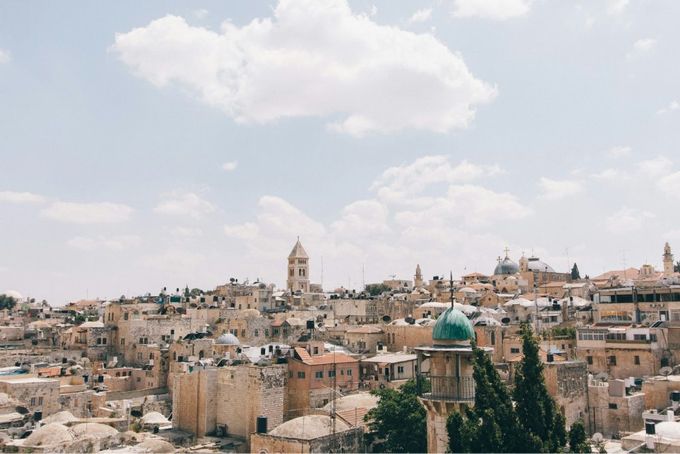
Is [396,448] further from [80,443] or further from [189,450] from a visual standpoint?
[80,443]

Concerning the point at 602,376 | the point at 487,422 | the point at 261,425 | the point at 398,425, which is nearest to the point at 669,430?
the point at 487,422

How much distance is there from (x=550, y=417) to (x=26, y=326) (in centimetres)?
5506

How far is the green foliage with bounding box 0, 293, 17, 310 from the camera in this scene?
77250mm

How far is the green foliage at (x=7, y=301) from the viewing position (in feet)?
253

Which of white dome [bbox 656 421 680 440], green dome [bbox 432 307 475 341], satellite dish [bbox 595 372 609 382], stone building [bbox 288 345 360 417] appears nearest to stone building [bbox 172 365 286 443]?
stone building [bbox 288 345 360 417]

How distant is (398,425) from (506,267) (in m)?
54.7

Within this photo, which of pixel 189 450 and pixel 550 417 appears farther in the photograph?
pixel 189 450

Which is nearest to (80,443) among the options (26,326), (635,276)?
(26,326)

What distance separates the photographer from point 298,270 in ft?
273

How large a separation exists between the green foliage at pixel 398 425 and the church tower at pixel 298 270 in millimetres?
56808

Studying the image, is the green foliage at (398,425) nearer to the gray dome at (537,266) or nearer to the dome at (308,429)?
the dome at (308,429)

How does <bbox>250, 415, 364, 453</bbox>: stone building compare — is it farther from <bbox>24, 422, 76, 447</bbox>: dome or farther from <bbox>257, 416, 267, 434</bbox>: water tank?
<bbox>24, 422, 76, 447</bbox>: dome

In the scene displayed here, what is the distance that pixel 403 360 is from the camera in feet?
116

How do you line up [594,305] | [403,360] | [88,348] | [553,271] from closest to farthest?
[403,360], [594,305], [88,348], [553,271]
